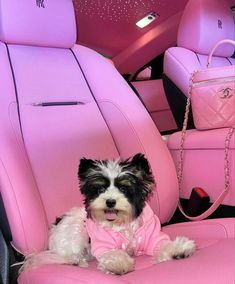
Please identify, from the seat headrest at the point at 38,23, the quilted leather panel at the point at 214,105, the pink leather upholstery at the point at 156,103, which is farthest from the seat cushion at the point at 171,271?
the pink leather upholstery at the point at 156,103

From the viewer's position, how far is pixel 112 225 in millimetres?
1421

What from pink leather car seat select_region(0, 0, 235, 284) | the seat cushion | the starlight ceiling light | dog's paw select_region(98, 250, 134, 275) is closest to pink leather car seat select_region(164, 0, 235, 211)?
pink leather car seat select_region(0, 0, 235, 284)

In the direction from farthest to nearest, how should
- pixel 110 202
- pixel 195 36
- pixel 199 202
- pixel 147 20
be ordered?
pixel 147 20, pixel 195 36, pixel 199 202, pixel 110 202

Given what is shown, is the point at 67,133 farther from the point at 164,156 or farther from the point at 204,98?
the point at 204,98

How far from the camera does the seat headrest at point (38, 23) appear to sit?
1734 mm

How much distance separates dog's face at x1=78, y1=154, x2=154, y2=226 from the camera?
137cm

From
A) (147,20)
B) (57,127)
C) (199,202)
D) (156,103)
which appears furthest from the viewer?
(156,103)

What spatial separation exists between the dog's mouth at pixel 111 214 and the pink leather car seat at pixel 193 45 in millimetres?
1106

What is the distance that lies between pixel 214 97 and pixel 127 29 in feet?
5.41

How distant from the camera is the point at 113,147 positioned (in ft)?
5.99

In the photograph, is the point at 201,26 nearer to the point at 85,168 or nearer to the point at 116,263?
the point at 85,168

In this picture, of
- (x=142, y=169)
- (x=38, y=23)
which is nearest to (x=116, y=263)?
(x=142, y=169)

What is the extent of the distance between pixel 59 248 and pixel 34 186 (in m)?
0.22

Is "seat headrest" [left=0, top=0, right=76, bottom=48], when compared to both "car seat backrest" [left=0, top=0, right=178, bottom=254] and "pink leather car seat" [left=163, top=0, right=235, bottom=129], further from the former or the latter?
"pink leather car seat" [left=163, top=0, right=235, bottom=129]
